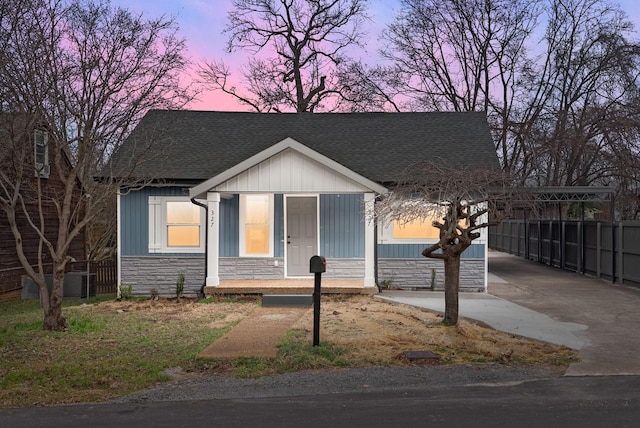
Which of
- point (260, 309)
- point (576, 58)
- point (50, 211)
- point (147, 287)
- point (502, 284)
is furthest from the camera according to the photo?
point (576, 58)

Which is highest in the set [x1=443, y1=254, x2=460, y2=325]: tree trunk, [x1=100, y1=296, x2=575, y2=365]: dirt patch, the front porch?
[x1=443, y1=254, x2=460, y2=325]: tree trunk

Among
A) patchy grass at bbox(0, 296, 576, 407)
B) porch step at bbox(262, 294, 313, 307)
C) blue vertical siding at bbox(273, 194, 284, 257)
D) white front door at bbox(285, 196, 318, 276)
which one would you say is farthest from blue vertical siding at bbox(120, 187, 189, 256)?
porch step at bbox(262, 294, 313, 307)

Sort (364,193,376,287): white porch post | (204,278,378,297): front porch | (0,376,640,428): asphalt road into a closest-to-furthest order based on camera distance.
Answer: (0,376,640,428): asphalt road
(204,278,378,297): front porch
(364,193,376,287): white porch post

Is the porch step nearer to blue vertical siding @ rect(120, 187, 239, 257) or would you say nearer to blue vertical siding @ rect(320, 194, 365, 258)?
blue vertical siding @ rect(320, 194, 365, 258)

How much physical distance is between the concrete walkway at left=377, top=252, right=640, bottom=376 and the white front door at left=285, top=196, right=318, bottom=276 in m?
2.39

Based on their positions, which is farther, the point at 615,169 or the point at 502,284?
the point at 615,169

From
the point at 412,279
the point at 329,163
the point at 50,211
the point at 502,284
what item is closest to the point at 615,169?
the point at 502,284

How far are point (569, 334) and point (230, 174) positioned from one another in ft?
26.7

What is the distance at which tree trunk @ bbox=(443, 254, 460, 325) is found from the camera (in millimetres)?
10594

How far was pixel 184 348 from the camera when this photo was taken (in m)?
9.15

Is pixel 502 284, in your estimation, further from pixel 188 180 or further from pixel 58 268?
pixel 58 268

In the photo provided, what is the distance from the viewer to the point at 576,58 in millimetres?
30281

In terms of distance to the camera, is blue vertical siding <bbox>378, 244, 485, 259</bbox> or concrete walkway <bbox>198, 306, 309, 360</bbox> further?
blue vertical siding <bbox>378, 244, 485, 259</bbox>

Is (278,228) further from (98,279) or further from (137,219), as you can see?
(98,279)
